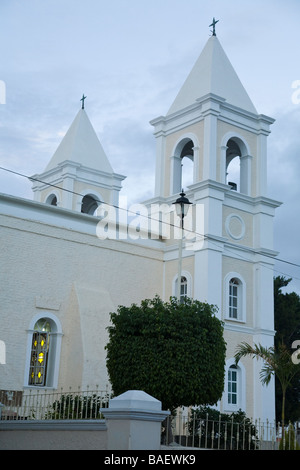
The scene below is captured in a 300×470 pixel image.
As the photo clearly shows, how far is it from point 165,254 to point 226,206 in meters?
2.71

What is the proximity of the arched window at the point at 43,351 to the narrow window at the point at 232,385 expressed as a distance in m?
5.76

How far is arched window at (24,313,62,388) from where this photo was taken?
62.7 ft

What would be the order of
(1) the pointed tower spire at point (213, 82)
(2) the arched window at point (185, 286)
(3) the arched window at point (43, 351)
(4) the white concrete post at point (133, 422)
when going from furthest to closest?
(1) the pointed tower spire at point (213, 82) → (2) the arched window at point (185, 286) → (3) the arched window at point (43, 351) → (4) the white concrete post at point (133, 422)

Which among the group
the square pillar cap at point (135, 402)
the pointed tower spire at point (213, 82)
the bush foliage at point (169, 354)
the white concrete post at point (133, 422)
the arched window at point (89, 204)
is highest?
the pointed tower spire at point (213, 82)

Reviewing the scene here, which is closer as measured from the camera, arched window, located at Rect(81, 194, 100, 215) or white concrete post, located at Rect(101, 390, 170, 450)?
white concrete post, located at Rect(101, 390, 170, 450)

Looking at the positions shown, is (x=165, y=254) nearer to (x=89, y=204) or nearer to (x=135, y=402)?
(x=89, y=204)

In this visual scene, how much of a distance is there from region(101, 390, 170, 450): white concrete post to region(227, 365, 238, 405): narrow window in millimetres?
12694

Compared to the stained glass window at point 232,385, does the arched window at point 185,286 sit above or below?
above

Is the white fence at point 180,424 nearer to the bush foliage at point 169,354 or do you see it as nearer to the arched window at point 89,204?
the bush foliage at point 169,354

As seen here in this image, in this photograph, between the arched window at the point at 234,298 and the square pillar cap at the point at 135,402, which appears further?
the arched window at the point at 234,298

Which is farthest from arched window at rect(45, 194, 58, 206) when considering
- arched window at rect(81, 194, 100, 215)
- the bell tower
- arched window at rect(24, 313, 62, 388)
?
arched window at rect(24, 313, 62, 388)

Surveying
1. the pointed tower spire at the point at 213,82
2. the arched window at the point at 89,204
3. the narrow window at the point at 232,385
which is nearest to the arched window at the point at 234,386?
the narrow window at the point at 232,385

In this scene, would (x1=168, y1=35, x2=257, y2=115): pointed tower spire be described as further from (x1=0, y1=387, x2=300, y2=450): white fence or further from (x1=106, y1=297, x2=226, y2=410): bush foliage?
(x1=0, y1=387, x2=300, y2=450): white fence

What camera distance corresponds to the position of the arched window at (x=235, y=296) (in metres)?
22.1
